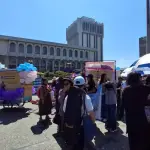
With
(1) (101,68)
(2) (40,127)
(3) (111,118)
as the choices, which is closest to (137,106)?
(3) (111,118)

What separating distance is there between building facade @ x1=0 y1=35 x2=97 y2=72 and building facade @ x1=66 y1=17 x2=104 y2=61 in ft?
50.9

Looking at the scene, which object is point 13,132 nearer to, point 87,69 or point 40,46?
point 87,69

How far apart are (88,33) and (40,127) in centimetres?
12729

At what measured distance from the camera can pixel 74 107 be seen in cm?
345

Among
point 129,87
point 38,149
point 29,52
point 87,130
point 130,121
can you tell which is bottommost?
point 38,149

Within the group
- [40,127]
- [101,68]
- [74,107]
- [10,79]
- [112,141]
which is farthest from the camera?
[10,79]

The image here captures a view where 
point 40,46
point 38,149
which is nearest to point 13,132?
point 38,149

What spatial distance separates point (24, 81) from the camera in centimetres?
1032

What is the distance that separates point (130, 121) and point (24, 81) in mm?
7796

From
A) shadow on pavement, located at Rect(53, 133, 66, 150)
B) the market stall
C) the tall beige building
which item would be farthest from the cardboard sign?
the tall beige building

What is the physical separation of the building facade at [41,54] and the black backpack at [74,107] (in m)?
76.0

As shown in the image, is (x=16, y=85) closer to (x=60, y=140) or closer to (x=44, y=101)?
(x=44, y=101)

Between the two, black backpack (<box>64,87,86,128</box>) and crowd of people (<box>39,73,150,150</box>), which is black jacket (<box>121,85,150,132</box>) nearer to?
crowd of people (<box>39,73,150,150</box>)

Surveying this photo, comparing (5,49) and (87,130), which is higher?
(5,49)
